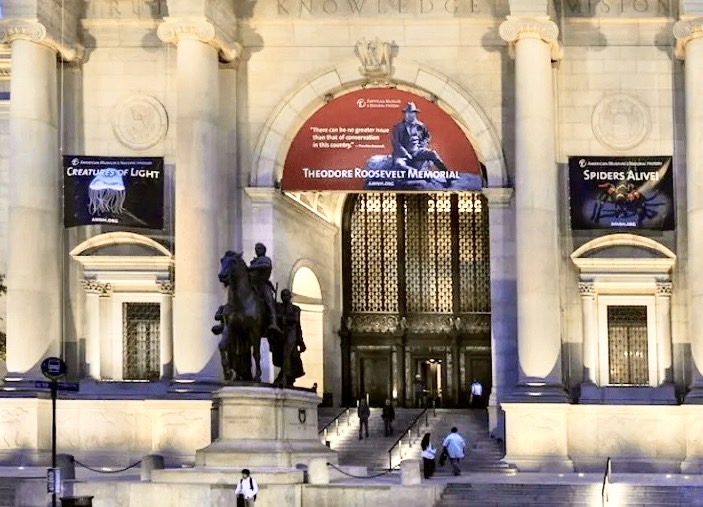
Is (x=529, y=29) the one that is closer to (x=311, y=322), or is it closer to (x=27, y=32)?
(x=311, y=322)

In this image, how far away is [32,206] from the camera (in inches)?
1538

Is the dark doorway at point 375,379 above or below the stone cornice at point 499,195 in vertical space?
below

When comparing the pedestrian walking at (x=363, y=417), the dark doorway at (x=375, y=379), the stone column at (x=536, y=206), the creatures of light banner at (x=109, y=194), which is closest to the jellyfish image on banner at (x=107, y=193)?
the creatures of light banner at (x=109, y=194)

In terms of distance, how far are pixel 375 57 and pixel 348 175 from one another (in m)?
3.27

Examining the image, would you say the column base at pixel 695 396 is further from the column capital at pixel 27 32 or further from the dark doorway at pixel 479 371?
the column capital at pixel 27 32

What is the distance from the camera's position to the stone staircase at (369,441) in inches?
1538

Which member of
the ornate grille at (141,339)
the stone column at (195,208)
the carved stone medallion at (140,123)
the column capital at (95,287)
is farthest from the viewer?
the carved stone medallion at (140,123)

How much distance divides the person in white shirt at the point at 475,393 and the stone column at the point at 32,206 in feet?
40.4

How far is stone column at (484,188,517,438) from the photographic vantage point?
130 ft

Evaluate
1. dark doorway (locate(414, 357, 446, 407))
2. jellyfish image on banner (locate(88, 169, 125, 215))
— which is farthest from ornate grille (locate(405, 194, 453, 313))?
jellyfish image on banner (locate(88, 169, 125, 215))

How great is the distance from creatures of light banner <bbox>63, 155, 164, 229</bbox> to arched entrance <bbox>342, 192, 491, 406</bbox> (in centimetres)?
974

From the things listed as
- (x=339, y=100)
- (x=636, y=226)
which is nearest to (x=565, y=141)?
(x=636, y=226)

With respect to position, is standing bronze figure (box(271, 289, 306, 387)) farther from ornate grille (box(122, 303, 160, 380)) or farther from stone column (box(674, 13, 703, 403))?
stone column (box(674, 13, 703, 403))

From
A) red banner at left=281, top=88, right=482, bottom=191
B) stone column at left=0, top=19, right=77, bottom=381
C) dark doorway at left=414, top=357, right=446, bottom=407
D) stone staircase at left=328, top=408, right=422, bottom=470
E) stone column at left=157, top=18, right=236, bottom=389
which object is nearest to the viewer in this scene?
stone column at left=157, top=18, right=236, bottom=389
